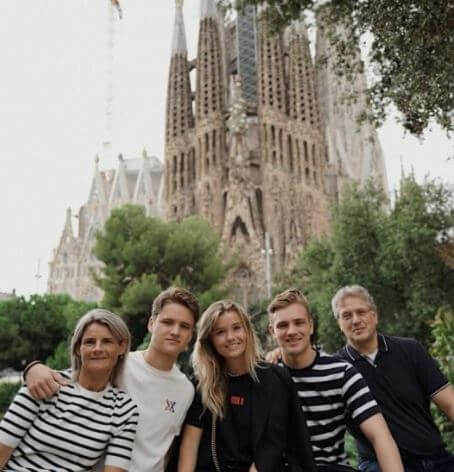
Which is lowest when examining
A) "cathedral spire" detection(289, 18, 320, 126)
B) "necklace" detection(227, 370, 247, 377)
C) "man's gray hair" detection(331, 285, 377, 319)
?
"necklace" detection(227, 370, 247, 377)

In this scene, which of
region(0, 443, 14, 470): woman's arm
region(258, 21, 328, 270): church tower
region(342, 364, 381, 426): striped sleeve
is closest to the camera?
region(0, 443, 14, 470): woman's arm

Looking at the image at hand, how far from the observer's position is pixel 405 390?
3016mm

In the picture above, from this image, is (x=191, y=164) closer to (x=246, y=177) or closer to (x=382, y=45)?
(x=246, y=177)

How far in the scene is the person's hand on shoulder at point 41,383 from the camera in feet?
7.86

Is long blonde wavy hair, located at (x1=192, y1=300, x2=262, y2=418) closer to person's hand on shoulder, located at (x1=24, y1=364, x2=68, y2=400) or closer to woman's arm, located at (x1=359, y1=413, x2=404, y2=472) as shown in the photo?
woman's arm, located at (x1=359, y1=413, x2=404, y2=472)

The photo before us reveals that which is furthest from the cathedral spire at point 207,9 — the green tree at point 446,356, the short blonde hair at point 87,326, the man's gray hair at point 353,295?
the short blonde hair at point 87,326

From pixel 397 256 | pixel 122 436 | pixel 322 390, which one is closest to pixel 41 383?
pixel 122 436

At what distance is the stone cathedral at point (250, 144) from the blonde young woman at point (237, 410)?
82.1ft

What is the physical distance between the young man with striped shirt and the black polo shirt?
0.27 metres

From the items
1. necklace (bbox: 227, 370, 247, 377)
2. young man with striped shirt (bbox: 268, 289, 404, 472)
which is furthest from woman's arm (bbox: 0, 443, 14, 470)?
young man with striped shirt (bbox: 268, 289, 404, 472)

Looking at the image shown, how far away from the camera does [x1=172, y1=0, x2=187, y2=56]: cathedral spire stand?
38594 millimetres

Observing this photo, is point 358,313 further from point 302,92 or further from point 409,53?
point 302,92

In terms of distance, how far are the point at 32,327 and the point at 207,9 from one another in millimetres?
26503

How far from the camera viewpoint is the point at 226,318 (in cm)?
276
